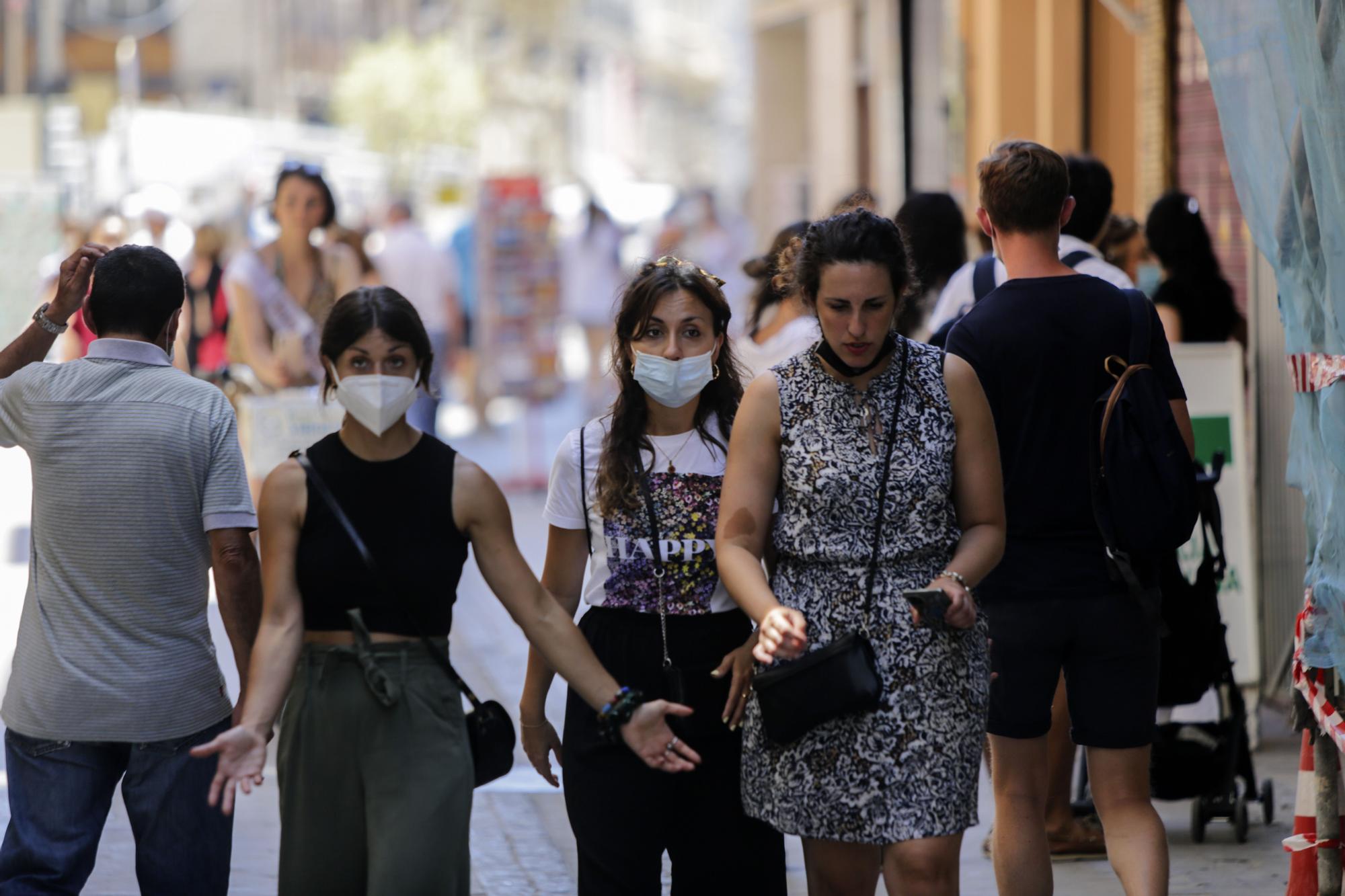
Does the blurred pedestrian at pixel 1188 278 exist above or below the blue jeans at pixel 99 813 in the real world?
above

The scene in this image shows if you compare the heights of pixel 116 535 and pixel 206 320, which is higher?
pixel 206 320

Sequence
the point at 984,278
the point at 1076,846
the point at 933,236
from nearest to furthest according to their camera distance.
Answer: the point at 984,278
the point at 1076,846
the point at 933,236

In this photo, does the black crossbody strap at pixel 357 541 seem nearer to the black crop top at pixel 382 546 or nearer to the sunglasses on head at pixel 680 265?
the black crop top at pixel 382 546

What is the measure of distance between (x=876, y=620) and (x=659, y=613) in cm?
47

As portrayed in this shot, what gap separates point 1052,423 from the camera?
14.6 ft

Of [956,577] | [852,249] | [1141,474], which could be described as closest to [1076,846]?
[1141,474]

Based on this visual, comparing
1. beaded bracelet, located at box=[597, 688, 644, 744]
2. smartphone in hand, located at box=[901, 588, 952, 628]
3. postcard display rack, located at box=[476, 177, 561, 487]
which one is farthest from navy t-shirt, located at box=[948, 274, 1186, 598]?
postcard display rack, located at box=[476, 177, 561, 487]

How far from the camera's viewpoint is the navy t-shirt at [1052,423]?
174 inches

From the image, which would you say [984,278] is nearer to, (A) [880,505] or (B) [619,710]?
(A) [880,505]

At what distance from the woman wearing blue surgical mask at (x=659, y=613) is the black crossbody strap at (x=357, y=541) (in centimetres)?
38

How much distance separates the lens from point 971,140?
15258 mm

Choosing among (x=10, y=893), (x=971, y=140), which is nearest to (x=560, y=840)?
(x=10, y=893)

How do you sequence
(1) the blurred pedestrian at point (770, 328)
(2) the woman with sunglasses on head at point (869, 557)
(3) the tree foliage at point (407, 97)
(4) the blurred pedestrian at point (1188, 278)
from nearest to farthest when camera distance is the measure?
(2) the woman with sunglasses on head at point (869, 557)
(1) the blurred pedestrian at point (770, 328)
(4) the blurred pedestrian at point (1188, 278)
(3) the tree foliage at point (407, 97)

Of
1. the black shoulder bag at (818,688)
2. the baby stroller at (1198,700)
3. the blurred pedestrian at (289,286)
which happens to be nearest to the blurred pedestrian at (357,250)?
the blurred pedestrian at (289,286)
